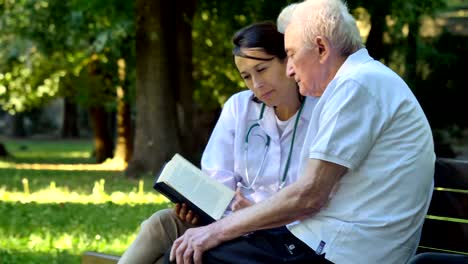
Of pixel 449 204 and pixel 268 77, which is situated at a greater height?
pixel 268 77

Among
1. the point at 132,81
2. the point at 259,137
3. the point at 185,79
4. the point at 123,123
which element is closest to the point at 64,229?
the point at 259,137

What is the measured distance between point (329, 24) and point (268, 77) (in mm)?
865

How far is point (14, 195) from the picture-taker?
1459cm

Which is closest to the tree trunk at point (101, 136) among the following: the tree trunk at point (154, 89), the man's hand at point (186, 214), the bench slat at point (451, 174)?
the tree trunk at point (154, 89)

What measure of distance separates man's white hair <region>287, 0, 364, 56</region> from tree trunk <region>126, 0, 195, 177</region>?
1654 cm

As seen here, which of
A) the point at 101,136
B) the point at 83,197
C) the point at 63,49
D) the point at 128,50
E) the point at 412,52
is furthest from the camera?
the point at 101,136

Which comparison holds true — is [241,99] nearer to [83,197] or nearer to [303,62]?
[303,62]

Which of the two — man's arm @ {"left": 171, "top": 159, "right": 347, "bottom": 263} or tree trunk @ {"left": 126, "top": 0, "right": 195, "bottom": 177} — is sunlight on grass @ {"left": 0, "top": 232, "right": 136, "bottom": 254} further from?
tree trunk @ {"left": 126, "top": 0, "right": 195, "bottom": 177}

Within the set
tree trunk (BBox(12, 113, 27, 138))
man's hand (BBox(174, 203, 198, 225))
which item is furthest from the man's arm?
tree trunk (BBox(12, 113, 27, 138))

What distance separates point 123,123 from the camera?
2855 centimetres

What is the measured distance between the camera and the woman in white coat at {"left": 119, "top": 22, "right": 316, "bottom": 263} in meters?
4.64

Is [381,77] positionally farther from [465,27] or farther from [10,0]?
[465,27]

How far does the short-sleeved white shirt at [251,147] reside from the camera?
4648 mm

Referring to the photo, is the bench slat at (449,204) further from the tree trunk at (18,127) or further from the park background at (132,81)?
the tree trunk at (18,127)
